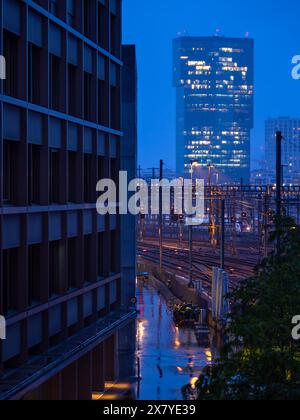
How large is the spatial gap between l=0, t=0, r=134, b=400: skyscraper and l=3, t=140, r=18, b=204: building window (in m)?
0.02

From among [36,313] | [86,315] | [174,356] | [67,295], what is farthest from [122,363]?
[36,313]

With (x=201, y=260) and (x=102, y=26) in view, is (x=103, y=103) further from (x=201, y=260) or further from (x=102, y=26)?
(x=201, y=260)

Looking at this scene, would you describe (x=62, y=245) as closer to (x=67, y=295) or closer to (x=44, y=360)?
(x=67, y=295)

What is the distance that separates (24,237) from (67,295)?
374 centimetres

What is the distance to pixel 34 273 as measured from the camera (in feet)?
66.6

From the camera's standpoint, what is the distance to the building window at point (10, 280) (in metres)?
18.3

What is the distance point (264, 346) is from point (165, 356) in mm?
19605

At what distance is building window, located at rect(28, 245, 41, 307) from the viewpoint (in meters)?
20.1

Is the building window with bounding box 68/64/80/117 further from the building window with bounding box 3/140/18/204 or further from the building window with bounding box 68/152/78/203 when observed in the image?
the building window with bounding box 3/140/18/204

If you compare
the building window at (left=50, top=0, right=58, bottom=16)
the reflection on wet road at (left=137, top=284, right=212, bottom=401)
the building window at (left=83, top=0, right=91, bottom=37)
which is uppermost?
the building window at (left=83, top=0, right=91, bottom=37)

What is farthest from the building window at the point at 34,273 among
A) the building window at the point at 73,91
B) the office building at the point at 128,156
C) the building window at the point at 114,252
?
the office building at the point at 128,156

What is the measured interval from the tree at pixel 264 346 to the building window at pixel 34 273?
574 cm

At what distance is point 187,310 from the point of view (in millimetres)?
42219

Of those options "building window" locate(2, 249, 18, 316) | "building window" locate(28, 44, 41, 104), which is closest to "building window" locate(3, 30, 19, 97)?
"building window" locate(28, 44, 41, 104)
